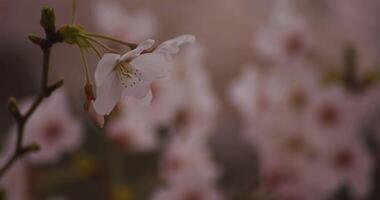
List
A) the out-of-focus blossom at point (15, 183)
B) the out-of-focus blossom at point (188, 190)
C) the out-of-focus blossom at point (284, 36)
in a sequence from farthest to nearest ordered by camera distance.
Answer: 1. the out-of-focus blossom at point (284, 36)
2. the out-of-focus blossom at point (188, 190)
3. the out-of-focus blossom at point (15, 183)

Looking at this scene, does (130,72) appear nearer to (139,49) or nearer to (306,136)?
(139,49)

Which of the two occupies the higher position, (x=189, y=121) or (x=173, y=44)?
(x=189, y=121)

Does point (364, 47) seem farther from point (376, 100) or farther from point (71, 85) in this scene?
point (71, 85)

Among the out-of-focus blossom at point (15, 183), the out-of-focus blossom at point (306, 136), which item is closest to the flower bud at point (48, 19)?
the out-of-focus blossom at point (15, 183)

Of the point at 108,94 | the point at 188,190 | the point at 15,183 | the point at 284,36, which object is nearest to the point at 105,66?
the point at 108,94

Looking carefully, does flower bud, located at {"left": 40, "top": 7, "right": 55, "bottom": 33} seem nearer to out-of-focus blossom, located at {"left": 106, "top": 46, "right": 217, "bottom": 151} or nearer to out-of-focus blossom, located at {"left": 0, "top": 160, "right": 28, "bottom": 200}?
out-of-focus blossom, located at {"left": 0, "top": 160, "right": 28, "bottom": 200}

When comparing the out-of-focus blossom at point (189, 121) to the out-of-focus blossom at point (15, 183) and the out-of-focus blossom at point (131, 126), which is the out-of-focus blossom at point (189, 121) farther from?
the out-of-focus blossom at point (15, 183)
